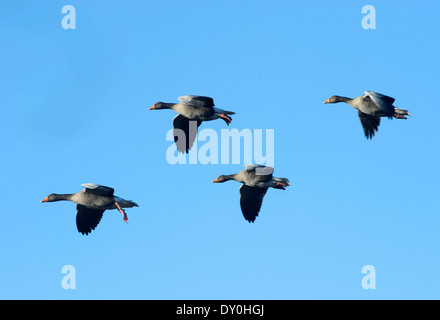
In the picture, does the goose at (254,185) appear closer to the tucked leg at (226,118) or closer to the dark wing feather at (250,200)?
the dark wing feather at (250,200)

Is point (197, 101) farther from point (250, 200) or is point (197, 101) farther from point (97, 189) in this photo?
point (97, 189)

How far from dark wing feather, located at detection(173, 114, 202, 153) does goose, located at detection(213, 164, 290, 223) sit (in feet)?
5.74

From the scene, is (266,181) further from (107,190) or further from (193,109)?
(107,190)

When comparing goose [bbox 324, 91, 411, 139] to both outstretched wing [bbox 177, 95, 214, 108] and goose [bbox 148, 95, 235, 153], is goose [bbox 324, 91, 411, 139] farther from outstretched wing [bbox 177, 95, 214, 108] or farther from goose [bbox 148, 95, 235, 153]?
outstretched wing [bbox 177, 95, 214, 108]

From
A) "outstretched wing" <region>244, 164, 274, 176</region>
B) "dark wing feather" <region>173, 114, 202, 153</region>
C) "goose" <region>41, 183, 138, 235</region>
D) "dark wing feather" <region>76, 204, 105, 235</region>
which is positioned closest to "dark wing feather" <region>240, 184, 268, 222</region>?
"outstretched wing" <region>244, 164, 274, 176</region>

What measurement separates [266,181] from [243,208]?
4.44 feet

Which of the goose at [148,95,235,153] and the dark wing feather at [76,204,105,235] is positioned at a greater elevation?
the goose at [148,95,235,153]

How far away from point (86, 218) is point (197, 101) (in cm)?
538

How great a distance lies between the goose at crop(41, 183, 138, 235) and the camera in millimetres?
25219

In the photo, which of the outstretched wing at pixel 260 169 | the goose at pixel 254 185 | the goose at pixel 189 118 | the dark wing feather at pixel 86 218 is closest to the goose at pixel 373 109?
the goose at pixel 254 185

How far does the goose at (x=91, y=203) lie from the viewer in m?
25.2

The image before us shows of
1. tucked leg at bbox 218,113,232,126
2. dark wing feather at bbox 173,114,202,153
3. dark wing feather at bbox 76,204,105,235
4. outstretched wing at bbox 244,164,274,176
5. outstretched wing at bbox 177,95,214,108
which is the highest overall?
outstretched wing at bbox 177,95,214,108
